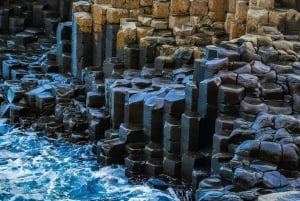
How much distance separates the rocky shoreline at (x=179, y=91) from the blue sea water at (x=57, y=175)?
402 millimetres

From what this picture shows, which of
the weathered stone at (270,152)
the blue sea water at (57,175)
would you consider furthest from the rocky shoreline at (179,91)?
the blue sea water at (57,175)

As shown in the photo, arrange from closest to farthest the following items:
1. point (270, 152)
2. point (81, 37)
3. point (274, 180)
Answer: point (274, 180) < point (270, 152) < point (81, 37)

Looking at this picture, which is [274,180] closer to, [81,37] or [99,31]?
[99,31]

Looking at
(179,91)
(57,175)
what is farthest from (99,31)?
(57,175)

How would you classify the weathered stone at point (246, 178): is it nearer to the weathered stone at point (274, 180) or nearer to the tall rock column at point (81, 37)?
the weathered stone at point (274, 180)

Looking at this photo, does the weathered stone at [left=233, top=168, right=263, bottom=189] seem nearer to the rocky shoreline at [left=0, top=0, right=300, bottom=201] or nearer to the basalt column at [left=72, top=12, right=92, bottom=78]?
the rocky shoreline at [left=0, top=0, right=300, bottom=201]

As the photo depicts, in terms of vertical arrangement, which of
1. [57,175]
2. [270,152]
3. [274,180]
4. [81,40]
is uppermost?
[81,40]

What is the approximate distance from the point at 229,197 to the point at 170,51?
7.40 meters

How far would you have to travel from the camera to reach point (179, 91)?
1872cm

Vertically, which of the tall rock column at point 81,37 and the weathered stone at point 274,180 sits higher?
the tall rock column at point 81,37

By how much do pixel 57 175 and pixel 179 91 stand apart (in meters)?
3.45

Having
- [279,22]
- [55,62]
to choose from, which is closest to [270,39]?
[279,22]

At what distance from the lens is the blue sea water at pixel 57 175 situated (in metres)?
17.4

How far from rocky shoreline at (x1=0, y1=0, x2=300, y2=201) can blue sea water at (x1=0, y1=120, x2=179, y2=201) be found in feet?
1.32
